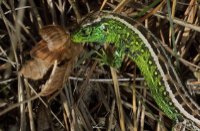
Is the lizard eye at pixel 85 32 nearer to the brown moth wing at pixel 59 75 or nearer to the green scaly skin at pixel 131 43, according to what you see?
the green scaly skin at pixel 131 43

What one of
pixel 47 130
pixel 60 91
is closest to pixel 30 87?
pixel 60 91

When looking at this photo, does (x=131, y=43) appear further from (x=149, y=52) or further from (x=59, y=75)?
(x=59, y=75)

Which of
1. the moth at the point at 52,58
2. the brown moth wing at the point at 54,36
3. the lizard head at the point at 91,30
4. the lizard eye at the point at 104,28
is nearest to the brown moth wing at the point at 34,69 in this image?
the moth at the point at 52,58

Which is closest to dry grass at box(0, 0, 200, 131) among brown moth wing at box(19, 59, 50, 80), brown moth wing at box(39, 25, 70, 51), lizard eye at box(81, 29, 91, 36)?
brown moth wing at box(19, 59, 50, 80)

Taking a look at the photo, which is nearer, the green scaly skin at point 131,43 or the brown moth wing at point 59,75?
the brown moth wing at point 59,75

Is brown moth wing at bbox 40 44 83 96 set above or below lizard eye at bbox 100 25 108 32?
below

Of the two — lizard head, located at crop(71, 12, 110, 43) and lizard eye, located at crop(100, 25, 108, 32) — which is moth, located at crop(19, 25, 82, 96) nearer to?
lizard head, located at crop(71, 12, 110, 43)

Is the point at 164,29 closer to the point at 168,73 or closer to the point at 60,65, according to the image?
the point at 168,73

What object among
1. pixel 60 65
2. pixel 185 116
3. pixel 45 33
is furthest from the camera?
pixel 185 116
